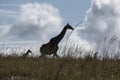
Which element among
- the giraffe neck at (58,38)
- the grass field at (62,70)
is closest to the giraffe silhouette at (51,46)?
the giraffe neck at (58,38)

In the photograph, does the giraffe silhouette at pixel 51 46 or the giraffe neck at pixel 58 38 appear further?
the giraffe neck at pixel 58 38

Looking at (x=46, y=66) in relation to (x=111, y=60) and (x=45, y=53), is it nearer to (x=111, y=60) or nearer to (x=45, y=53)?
(x=111, y=60)

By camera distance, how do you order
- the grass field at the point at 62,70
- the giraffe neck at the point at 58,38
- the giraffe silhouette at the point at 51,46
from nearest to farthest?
1. the grass field at the point at 62,70
2. the giraffe silhouette at the point at 51,46
3. the giraffe neck at the point at 58,38

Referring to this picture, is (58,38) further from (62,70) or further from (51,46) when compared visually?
(62,70)

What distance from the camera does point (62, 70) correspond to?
37.3 ft

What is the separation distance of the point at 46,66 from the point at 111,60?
2820mm

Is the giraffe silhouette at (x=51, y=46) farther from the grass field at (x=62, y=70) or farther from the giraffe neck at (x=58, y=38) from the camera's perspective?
the grass field at (x=62, y=70)

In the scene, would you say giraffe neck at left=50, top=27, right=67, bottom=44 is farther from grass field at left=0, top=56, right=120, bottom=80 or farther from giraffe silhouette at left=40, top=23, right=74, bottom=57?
grass field at left=0, top=56, right=120, bottom=80

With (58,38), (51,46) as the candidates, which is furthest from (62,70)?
(58,38)

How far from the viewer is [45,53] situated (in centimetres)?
1853

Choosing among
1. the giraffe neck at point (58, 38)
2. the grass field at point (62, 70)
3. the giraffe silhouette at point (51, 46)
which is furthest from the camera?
the giraffe neck at point (58, 38)

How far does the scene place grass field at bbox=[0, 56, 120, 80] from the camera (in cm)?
1043

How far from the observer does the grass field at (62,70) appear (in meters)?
10.4

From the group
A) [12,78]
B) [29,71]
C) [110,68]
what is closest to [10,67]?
[29,71]
